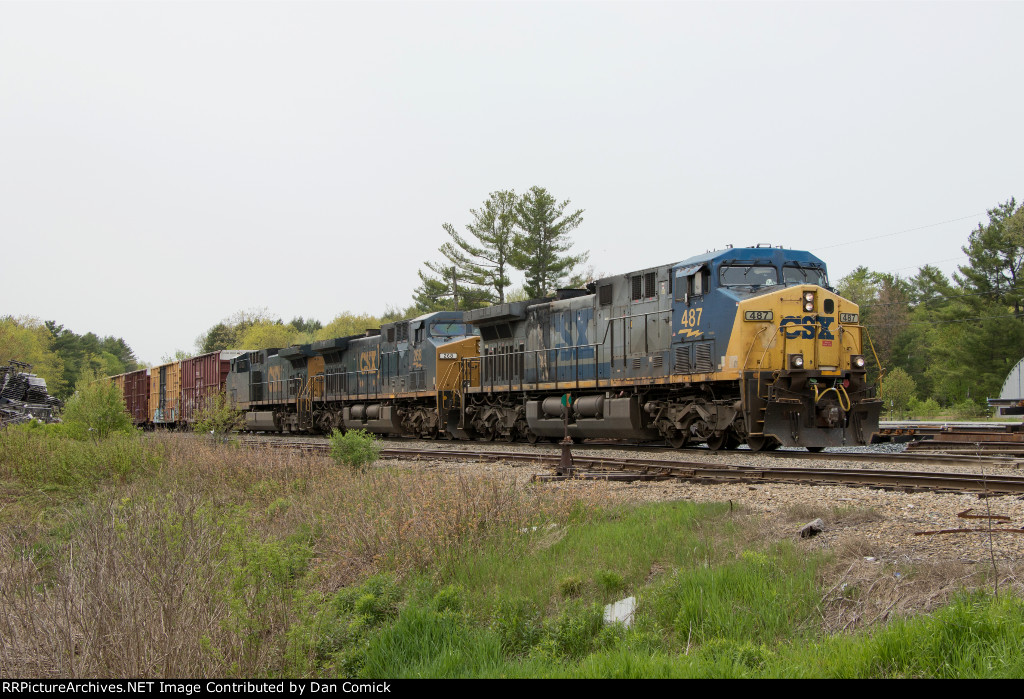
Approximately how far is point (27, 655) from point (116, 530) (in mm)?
2145

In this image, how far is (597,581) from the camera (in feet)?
18.8

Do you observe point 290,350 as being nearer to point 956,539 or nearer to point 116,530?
point 116,530

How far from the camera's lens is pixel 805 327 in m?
13.7

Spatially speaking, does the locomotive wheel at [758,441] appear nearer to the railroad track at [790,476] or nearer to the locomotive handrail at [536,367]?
the railroad track at [790,476]

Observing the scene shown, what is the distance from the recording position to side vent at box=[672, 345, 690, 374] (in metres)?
14.8

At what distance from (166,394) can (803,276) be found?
34780 millimetres

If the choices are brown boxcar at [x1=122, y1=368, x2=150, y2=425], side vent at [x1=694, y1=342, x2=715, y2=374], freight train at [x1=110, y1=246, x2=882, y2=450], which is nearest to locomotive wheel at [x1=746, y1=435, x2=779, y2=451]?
freight train at [x1=110, y1=246, x2=882, y2=450]

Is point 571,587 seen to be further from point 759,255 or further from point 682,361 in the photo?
point 759,255

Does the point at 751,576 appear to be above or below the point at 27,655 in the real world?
above

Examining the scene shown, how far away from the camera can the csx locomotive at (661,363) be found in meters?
13.6

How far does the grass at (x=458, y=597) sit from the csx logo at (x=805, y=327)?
6.75 m

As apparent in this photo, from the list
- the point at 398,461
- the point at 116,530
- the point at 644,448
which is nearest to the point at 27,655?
the point at 116,530

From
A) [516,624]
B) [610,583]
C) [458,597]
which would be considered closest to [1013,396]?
[610,583]

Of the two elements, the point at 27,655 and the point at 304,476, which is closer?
the point at 27,655
